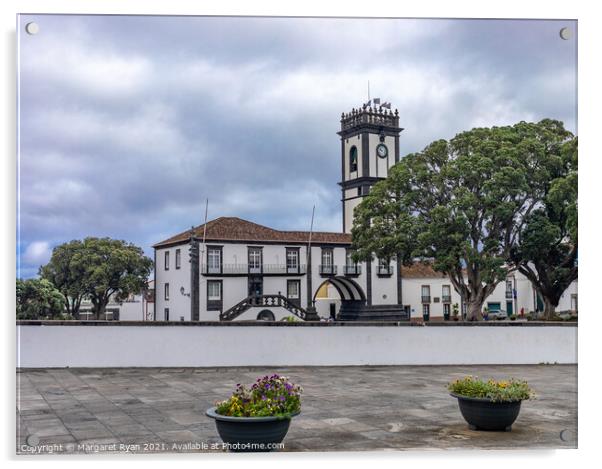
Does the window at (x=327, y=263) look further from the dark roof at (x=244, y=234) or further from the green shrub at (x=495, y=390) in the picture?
the green shrub at (x=495, y=390)

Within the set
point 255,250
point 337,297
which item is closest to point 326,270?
point 255,250

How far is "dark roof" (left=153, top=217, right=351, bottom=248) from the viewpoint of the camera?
134ft

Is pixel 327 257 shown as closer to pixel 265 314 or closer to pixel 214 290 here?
pixel 214 290

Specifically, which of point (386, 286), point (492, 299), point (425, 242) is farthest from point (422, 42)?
point (386, 286)

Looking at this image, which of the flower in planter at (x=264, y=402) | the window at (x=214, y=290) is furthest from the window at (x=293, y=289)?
the flower in planter at (x=264, y=402)

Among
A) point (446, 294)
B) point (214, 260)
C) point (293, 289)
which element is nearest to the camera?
point (214, 260)

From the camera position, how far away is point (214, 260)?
1608 inches

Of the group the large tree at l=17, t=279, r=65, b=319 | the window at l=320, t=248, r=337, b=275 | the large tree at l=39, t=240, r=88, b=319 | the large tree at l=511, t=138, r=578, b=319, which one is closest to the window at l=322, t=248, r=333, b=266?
the window at l=320, t=248, r=337, b=275

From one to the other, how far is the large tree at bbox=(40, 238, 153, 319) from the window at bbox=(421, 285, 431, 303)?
66.1 ft

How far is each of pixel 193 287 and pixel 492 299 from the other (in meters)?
17.9

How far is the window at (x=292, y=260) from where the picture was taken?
43.0 meters

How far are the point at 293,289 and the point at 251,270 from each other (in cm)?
319

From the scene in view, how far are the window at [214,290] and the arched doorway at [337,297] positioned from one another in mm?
6394

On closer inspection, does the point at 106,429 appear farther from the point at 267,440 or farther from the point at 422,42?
the point at 422,42
